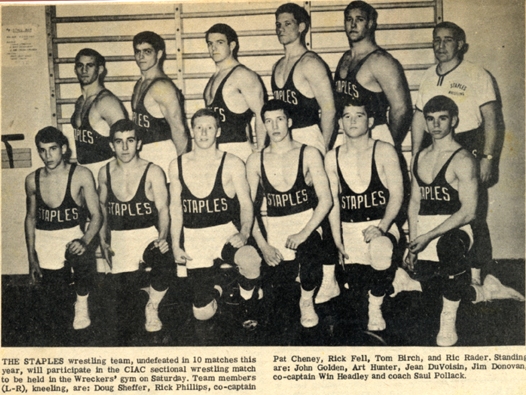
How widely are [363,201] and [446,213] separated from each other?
0.96ft

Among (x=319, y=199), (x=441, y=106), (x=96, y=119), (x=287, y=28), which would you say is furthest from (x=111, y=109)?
(x=441, y=106)

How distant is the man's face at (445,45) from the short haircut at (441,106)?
14 cm

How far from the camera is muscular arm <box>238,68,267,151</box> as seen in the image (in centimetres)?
210

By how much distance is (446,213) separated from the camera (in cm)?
205

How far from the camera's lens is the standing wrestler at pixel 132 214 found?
2088 mm

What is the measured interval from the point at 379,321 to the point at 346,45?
0.99 m

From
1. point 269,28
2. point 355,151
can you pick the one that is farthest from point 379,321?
point 269,28

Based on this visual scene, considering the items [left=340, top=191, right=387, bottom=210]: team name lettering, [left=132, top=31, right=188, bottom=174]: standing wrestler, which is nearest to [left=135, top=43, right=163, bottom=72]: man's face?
[left=132, top=31, right=188, bottom=174]: standing wrestler

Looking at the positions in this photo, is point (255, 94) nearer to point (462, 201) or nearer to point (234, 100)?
→ point (234, 100)

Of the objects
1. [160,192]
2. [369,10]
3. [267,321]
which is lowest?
[267,321]

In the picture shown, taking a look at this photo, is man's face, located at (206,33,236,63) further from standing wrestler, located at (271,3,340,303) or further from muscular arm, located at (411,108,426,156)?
muscular arm, located at (411,108,426,156)

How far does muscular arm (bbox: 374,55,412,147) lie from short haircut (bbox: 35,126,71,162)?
1141 mm

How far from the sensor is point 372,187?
206 cm

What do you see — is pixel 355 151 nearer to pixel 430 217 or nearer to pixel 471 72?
pixel 430 217
